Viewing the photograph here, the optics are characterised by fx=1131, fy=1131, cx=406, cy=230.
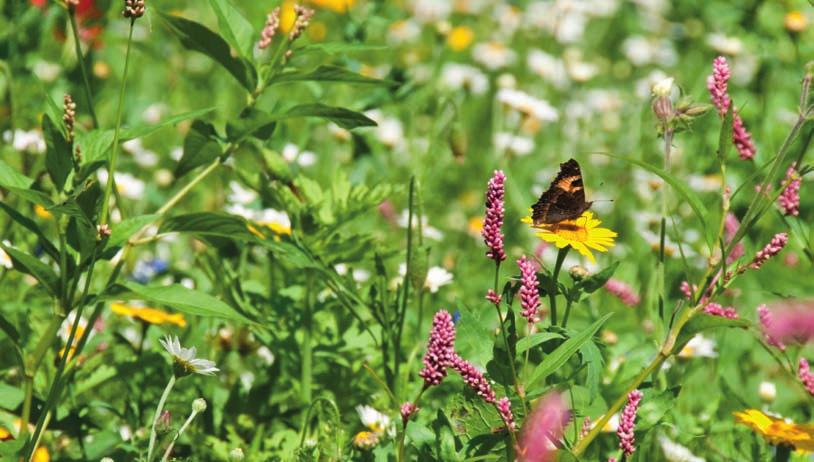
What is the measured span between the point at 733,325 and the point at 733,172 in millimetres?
2379

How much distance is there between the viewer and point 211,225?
5.82ft

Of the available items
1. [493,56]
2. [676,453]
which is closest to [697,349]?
[676,453]

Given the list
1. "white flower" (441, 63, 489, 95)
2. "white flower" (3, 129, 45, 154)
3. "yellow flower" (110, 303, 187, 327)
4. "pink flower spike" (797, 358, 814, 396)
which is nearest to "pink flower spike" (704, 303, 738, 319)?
"pink flower spike" (797, 358, 814, 396)

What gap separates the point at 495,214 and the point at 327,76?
0.65 m

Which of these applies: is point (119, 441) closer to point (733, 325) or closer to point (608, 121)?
point (733, 325)

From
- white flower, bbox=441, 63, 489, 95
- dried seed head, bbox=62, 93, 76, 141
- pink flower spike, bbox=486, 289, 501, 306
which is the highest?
white flower, bbox=441, 63, 489, 95

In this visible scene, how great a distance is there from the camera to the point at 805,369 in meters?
1.83

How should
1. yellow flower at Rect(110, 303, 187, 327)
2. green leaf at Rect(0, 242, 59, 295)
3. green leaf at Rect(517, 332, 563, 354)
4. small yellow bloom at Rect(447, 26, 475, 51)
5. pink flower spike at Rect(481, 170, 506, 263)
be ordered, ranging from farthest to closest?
small yellow bloom at Rect(447, 26, 475, 51)
yellow flower at Rect(110, 303, 187, 327)
green leaf at Rect(0, 242, 59, 295)
green leaf at Rect(517, 332, 563, 354)
pink flower spike at Rect(481, 170, 506, 263)

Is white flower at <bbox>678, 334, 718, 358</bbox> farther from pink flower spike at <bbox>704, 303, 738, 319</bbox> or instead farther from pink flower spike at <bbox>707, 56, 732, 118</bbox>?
pink flower spike at <bbox>707, 56, 732, 118</bbox>

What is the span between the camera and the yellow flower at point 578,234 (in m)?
1.59

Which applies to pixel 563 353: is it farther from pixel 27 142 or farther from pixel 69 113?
pixel 27 142

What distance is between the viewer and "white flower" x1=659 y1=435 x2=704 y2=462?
206 cm

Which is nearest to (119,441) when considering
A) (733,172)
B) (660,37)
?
(733,172)

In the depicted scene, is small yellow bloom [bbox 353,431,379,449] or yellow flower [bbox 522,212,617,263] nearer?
yellow flower [bbox 522,212,617,263]
